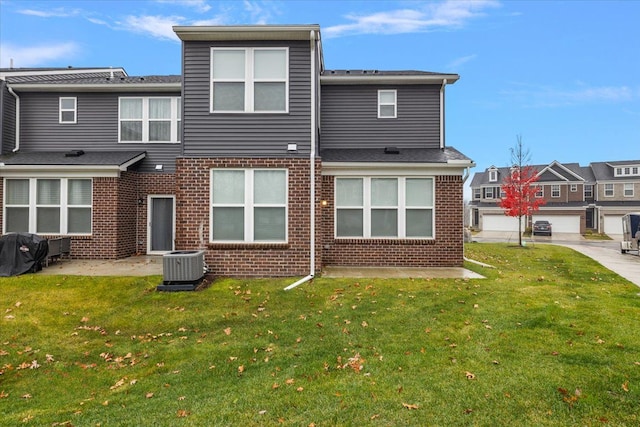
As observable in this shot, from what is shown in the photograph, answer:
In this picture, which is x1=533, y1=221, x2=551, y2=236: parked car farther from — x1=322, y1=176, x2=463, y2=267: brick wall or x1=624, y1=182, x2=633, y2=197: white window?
x1=322, y1=176, x2=463, y2=267: brick wall

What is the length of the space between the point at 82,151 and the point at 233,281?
942cm

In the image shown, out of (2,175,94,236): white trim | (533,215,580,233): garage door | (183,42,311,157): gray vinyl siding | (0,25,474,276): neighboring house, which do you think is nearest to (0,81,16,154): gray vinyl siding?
(0,25,474,276): neighboring house

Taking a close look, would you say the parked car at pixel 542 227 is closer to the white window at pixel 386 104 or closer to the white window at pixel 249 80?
the white window at pixel 386 104

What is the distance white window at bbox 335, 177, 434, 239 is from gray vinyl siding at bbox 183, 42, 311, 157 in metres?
2.49

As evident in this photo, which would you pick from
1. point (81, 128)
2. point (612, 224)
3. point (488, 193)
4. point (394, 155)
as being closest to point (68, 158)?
point (81, 128)

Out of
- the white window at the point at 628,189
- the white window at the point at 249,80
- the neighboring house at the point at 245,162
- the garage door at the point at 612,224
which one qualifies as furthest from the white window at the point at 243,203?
the white window at the point at 628,189

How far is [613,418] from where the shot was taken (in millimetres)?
3445

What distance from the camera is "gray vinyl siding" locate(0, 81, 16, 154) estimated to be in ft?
44.2

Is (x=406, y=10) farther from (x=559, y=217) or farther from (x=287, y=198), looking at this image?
(x=559, y=217)

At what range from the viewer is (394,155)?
11797mm

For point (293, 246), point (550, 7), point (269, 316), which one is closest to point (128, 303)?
point (269, 316)

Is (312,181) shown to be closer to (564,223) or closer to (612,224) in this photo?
(564,223)

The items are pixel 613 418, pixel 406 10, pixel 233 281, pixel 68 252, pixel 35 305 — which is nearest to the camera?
pixel 613 418

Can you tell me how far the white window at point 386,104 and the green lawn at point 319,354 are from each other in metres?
7.06
